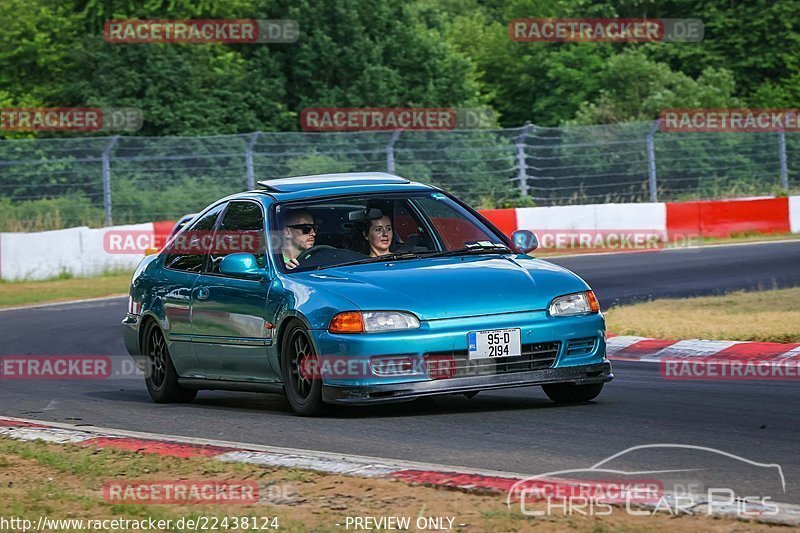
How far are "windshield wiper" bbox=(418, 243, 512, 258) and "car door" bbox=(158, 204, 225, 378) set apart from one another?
182 centimetres

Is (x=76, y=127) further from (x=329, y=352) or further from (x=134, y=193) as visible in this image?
(x=329, y=352)

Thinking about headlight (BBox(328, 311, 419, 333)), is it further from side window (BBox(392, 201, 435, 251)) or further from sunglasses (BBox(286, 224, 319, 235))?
side window (BBox(392, 201, 435, 251))

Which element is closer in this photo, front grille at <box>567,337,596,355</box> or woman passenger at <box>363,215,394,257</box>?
front grille at <box>567,337,596,355</box>

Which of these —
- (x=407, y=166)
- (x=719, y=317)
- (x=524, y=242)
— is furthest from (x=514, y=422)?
(x=407, y=166)

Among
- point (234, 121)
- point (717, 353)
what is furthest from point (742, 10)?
point (717, 353)

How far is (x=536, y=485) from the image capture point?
604cm

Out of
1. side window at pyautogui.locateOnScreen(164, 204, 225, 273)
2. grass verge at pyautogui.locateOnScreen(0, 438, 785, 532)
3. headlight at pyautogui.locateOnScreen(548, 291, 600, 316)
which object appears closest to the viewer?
grass verge at pyautogui.locateOnScreen(0, 438, 785, 532)

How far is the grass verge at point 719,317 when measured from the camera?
12.8 meters

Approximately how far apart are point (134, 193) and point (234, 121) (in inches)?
553

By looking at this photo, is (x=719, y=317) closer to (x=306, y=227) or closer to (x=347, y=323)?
(x=306, y=227)

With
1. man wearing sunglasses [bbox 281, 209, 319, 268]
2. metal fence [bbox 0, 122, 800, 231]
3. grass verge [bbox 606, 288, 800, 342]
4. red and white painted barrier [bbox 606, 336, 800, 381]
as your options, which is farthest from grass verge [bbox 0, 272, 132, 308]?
man wearing sunglasses [bbox 281, 209, 319, 268]

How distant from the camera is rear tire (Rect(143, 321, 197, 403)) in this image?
35.2ft

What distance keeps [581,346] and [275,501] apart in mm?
3120

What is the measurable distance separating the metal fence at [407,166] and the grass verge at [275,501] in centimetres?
2088
